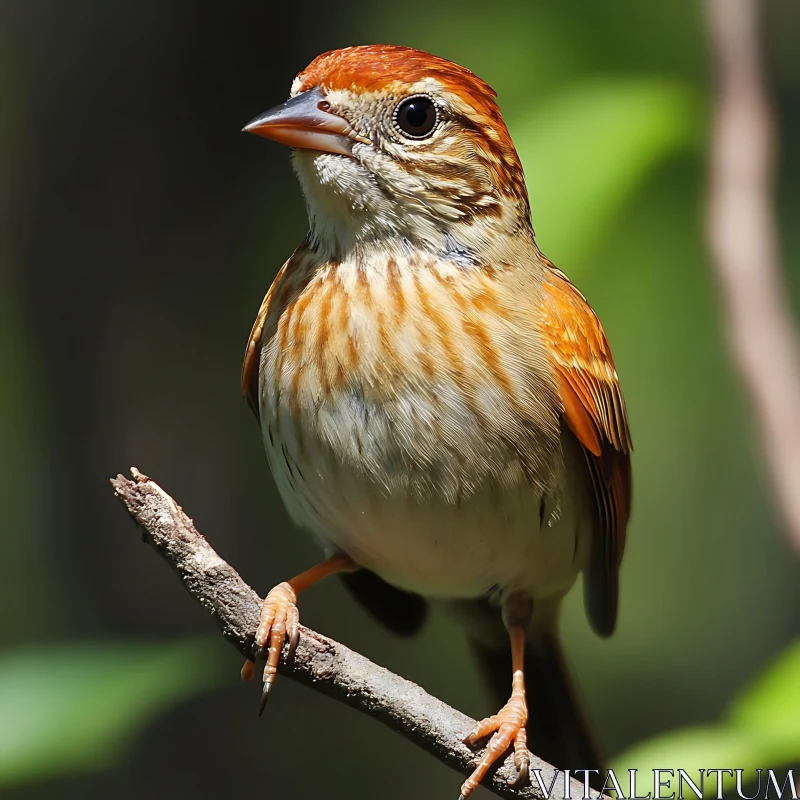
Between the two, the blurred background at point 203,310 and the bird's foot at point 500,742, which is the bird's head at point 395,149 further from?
the blurred background at point 203,310

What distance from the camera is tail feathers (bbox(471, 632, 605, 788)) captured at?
280 cm

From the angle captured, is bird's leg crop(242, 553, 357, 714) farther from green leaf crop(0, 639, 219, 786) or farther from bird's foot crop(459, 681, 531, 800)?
green leaf crop(0, 639, 219, 786)

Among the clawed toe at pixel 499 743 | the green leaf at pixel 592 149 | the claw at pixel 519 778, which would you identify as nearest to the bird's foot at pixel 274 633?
the clawed toe at pixel 499 743

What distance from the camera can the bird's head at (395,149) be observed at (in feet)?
7.04

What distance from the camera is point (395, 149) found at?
2180mm

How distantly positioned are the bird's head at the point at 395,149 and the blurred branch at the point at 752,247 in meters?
0.74

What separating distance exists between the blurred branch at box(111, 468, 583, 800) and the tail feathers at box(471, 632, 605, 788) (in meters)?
0.68

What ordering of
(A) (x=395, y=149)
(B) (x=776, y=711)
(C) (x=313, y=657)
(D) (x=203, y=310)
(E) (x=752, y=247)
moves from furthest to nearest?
(D) (x=203, y=310) < (E) (x=752, y=247) < (A) (x=395, y=149) < (B) (x=776, y=711) < (C) (x=313, y=657)

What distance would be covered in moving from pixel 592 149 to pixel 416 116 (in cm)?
76

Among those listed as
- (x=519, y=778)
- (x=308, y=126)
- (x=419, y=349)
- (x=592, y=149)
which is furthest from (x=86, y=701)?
(x=592, y=149)

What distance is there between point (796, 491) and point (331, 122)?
4.28 feet

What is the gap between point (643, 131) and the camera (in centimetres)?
290

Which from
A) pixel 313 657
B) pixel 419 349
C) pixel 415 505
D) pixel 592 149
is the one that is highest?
pixel 592 149

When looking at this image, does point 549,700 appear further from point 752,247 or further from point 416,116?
point 416,116
